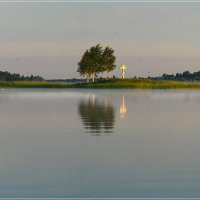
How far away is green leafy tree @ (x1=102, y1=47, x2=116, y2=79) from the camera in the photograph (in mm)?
145125

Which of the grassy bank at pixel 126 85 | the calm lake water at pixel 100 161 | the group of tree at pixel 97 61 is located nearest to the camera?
the calm lake water at pixel 100 161

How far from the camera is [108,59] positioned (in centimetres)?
14588

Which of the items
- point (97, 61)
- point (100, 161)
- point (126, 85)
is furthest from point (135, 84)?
point (100, 161)

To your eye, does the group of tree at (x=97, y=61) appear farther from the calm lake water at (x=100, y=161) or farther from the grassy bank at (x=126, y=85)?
the calm lake water at (x=100, y=161)

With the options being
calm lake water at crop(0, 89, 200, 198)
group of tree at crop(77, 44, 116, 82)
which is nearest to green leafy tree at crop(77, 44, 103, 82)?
group of tree at crop(77, 44, 116, 82)

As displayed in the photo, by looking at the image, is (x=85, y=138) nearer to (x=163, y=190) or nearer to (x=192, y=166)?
(x=192, y=166)

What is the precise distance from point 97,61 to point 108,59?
383 cm

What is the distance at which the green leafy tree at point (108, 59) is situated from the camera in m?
145

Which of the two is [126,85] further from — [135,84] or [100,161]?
[100,161]

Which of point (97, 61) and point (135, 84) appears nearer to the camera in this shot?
point (135, 84)

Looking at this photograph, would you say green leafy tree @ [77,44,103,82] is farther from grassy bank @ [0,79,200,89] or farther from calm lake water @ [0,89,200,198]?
calm lake water @ [0,89,200,198]

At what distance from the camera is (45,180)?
37.0 ft

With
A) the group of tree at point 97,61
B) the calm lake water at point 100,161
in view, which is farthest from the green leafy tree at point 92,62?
the calm lake water at point 100,161

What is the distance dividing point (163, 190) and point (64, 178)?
2.56 meters
